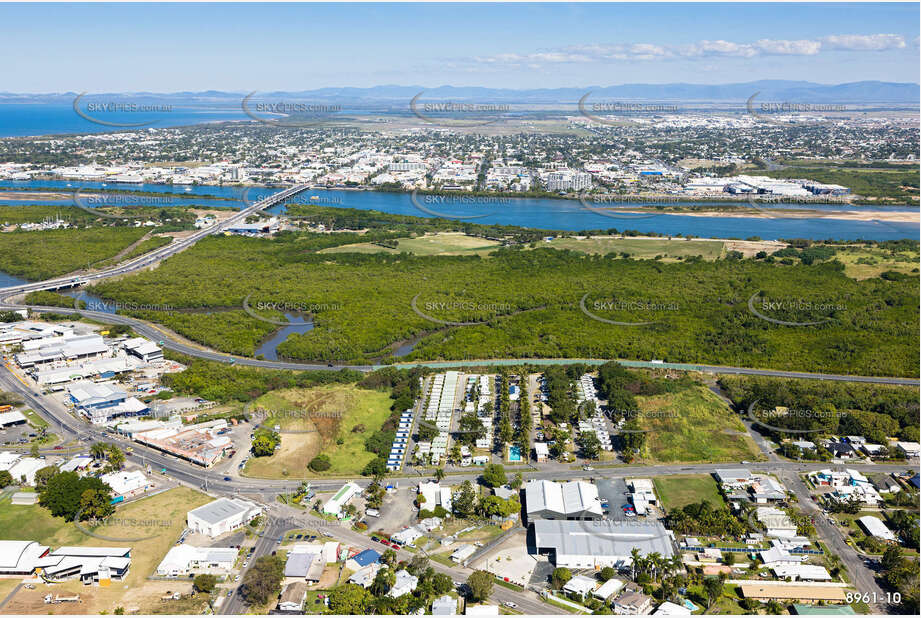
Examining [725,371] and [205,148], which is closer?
[725,371]

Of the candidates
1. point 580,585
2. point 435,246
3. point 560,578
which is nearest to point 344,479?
point 560,578

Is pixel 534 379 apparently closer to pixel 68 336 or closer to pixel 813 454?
pixel 813 454

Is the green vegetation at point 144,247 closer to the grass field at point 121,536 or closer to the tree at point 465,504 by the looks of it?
the grass field at point 121,536

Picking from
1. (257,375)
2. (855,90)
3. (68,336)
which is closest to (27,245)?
(68,336)

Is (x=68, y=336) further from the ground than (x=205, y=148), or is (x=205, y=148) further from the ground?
(x=205, y=148)

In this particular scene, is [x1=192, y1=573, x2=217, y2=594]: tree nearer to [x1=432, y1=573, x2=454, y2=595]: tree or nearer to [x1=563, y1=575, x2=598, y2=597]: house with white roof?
[x1=432, y1=573, x2=454, y2=595]: tree

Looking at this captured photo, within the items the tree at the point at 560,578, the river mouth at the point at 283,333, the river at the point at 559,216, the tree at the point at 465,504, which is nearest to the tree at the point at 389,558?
the tree at the point at 465,504

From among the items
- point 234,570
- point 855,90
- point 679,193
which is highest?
point 855,90

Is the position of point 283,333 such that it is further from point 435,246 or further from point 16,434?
point 435,246
